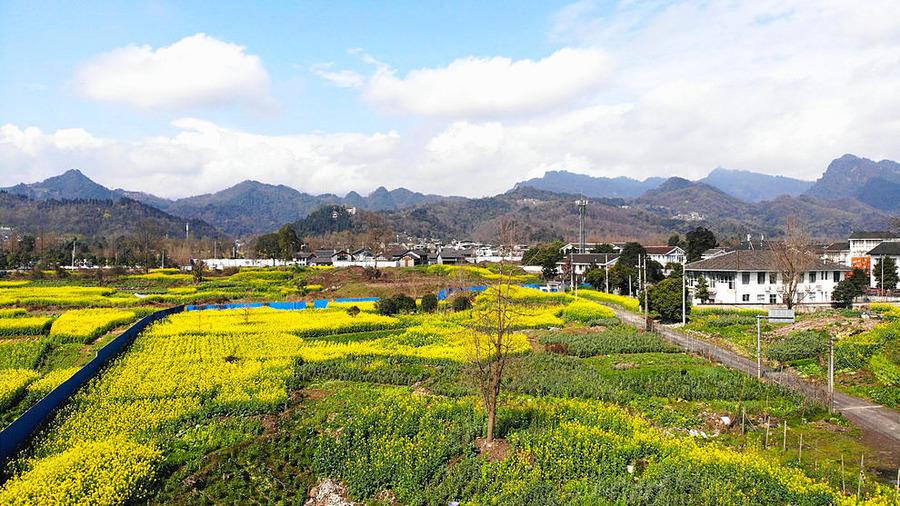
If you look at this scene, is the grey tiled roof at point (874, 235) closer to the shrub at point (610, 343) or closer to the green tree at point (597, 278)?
the green tree at point (597, 278)

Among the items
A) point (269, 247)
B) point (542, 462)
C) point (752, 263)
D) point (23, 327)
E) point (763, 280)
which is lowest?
point (542, 462)

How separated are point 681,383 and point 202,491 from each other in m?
14.1

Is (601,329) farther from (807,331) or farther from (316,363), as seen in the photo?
(316,363)

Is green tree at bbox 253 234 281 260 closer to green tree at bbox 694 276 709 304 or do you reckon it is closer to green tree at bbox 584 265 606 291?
green tree at bbox 584 265 606 291

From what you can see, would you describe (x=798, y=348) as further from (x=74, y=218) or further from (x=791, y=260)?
(x=74, y=218)

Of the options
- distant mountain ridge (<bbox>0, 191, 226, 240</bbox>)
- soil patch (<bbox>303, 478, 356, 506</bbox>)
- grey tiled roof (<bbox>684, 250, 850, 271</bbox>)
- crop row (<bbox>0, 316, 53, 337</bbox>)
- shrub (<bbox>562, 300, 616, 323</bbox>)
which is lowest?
soil patch (<bbox>303, 478, 356, 506</bbox>)

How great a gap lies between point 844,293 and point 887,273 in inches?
831

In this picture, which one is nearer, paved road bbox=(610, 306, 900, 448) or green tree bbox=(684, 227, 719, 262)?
paved road bbox=(610, 306, 900, 448)

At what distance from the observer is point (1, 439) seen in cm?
1121

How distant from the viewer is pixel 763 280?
3922 cm

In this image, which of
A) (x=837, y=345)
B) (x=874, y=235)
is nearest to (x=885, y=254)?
(x=874, y=235)

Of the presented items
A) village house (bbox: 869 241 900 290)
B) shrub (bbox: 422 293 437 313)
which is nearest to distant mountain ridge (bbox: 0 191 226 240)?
shrub (bbox: 422 293 437 313)

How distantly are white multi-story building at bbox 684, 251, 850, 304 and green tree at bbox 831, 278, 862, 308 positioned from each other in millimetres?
1639

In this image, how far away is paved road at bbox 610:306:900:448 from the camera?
13.2m
